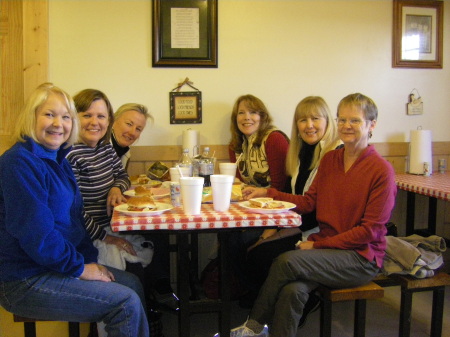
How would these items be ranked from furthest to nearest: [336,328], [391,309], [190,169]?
1. [391,309]
2. [336,328]
3. [190,169]

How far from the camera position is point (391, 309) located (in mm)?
2424

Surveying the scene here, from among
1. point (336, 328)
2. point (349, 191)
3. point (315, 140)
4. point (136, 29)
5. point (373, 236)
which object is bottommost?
point (336, 328)

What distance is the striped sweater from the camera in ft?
5.83

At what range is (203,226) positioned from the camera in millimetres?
1368

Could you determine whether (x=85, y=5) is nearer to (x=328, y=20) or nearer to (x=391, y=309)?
(x=328, y=20)

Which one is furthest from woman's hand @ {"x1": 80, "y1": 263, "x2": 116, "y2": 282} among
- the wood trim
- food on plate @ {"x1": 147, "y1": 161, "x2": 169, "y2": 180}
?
the wood trim

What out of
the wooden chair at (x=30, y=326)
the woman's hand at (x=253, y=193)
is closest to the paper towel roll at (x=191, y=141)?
the woman's hand at (x=253, y=193)

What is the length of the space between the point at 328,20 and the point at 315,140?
1266 millimetres

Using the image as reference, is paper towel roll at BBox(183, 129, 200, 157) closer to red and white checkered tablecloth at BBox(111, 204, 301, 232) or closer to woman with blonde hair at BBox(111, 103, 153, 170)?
woman with blonde hair at BBox(111, 103, 153, 170)

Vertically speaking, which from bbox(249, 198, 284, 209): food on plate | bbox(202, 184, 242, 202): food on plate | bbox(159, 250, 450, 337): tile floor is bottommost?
bbox(159, 250, 450, 337): tile floor

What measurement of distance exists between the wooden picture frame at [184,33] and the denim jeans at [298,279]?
167 centimetres

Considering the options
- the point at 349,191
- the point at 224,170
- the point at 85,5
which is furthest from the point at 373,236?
the point at 85,5

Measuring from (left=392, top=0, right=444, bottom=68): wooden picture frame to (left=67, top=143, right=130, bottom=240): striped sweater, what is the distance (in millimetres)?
2237

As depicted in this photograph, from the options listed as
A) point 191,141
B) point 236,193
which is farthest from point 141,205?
point 191,141
